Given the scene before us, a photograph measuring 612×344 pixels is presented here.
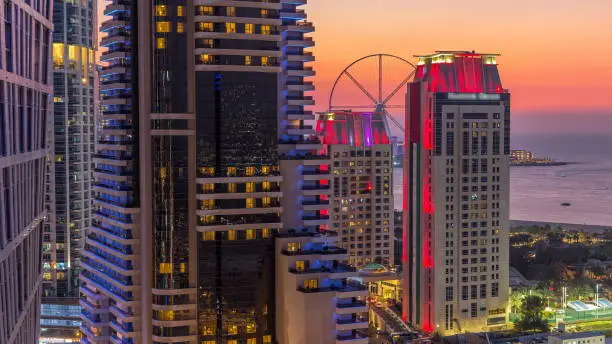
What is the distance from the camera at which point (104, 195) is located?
64.5 feet

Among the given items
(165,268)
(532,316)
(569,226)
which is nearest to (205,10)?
(165,268)

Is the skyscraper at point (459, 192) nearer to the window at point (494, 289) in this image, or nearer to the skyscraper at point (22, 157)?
the window at point (494, 289)

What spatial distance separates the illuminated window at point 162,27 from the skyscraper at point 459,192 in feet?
40.7

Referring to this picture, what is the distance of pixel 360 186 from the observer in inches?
1395

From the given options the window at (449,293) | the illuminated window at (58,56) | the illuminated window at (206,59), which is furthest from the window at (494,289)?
the illuminated window at (58,56)

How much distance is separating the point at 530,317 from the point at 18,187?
76.6 ft

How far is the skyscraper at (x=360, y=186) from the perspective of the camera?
1387 inches

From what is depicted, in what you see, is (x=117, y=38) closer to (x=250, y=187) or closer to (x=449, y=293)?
(x=250, y=187)

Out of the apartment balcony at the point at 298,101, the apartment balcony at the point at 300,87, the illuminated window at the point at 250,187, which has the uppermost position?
the apartment balcony at the point at 300,87

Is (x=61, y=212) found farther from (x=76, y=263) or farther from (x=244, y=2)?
(x=244, y=2)

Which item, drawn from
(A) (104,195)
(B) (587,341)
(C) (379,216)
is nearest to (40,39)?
(A) (104,195)

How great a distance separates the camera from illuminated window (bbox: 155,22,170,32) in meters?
17.5

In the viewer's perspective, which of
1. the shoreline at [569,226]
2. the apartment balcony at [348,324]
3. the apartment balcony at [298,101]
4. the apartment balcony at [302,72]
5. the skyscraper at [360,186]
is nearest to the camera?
the apartment balcony at [348,324]

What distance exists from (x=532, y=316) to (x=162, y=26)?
16402 mm
